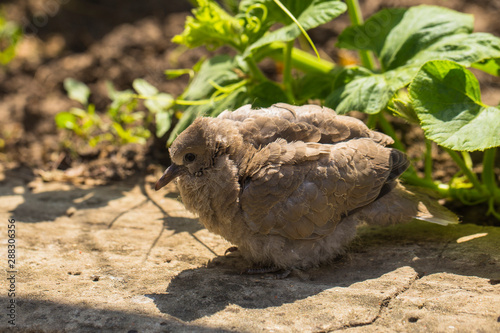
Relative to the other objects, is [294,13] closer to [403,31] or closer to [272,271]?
[403,31]

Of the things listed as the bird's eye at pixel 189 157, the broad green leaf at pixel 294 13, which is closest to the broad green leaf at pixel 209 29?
the broad green leaf at pixel 294 13

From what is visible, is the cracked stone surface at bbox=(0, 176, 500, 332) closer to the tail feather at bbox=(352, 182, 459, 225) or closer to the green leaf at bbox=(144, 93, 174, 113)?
the tail feather at bbox=(352, 182, 459, 225)

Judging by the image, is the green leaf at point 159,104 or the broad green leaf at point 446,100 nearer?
the broad green leaf at point 446,100

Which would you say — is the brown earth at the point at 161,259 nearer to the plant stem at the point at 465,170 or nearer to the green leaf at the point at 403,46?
the plant stem at the point at 465,170

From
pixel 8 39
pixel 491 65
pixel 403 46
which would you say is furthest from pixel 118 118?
pixel 491 65

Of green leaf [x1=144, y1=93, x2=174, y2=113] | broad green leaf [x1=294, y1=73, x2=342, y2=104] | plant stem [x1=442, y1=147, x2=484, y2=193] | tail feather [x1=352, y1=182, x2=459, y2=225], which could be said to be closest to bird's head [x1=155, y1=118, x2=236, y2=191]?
tail feather [x1=352, y1=182, x2=459, y2=225]

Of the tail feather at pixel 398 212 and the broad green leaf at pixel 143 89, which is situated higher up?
the broad green leaf at pixel 143 89

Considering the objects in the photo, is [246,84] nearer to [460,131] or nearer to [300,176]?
[300,176]
